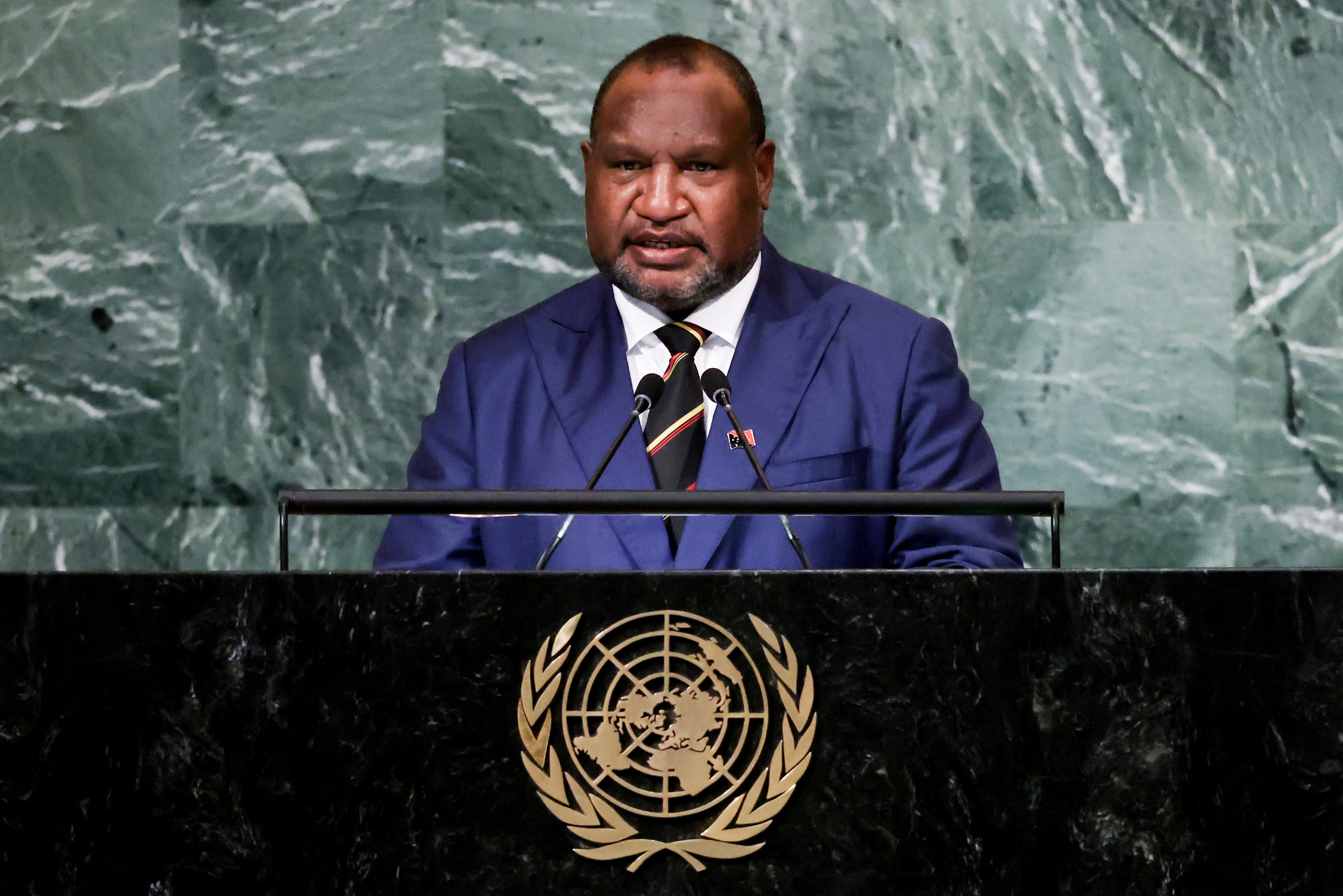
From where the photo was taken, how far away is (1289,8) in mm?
4152

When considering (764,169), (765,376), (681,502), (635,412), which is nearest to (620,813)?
(681,502)

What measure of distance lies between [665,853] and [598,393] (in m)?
1.07

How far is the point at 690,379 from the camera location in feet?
8.40

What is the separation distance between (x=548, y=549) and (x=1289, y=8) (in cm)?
306

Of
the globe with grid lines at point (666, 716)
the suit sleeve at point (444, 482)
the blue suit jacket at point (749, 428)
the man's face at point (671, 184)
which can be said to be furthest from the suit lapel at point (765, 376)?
the globe with grid lines at point (666, 716)

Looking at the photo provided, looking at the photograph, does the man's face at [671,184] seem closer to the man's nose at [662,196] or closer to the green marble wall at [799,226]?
the man's nose at [662,196]

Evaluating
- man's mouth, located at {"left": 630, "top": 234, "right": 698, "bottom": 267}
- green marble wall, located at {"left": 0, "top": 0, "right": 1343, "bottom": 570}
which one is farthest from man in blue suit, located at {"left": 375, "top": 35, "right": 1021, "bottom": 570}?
green marble wall, located at {"left": 0, "top": 0, "right": 1343, "bottom": 570}

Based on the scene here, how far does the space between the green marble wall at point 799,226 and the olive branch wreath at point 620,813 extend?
8.11 ft

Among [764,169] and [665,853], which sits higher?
[764,169]

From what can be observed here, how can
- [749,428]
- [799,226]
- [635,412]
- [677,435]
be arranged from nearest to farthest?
1. [635,412]
2. [677,435]
3. [749,428]
4. [799,226]

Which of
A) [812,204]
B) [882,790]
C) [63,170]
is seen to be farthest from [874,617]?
[63,170]

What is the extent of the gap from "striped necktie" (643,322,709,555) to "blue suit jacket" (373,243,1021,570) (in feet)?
0.08

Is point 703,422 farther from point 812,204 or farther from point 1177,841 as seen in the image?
point 812,204

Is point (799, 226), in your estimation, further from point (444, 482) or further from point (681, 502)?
point (681, 502)
